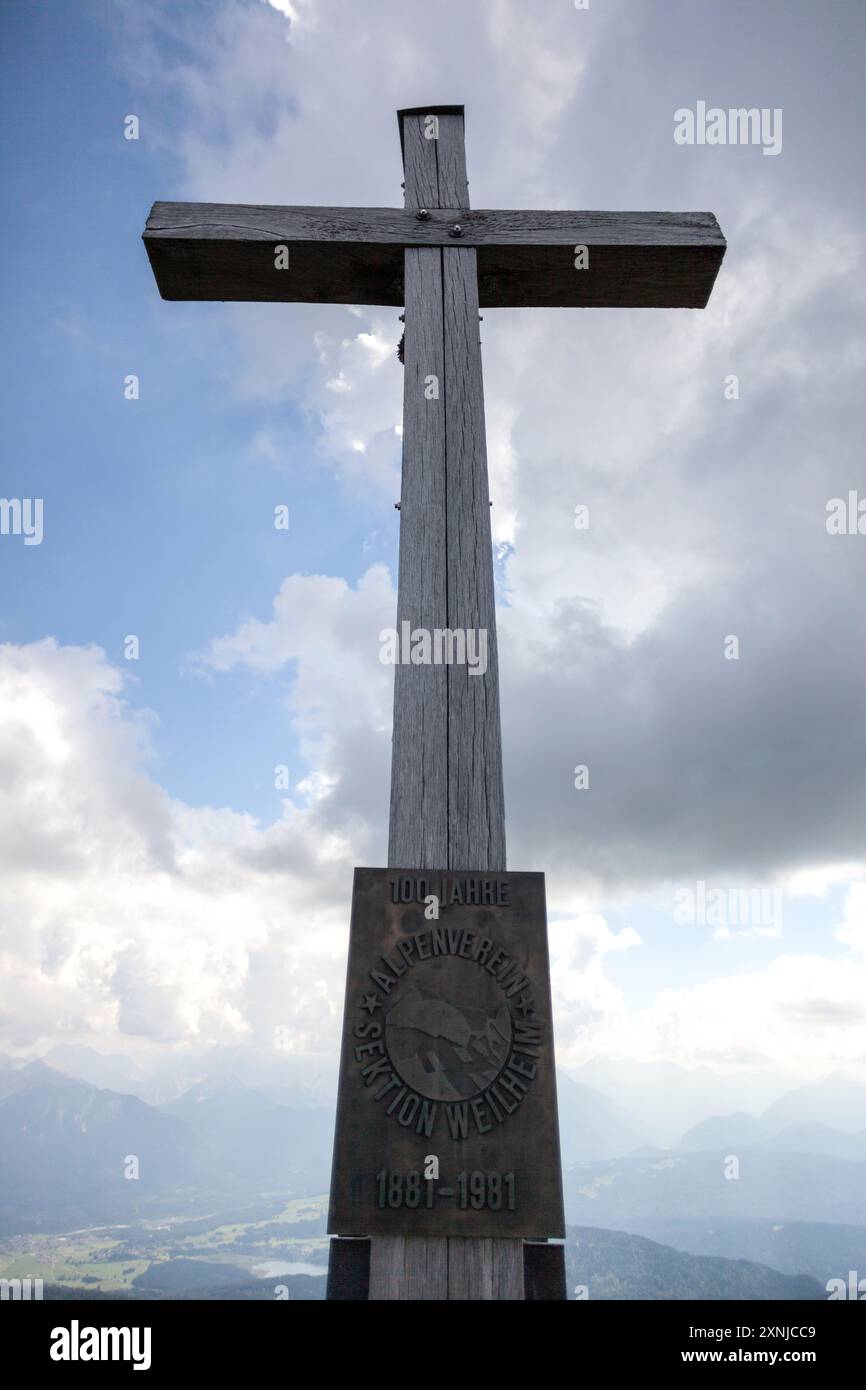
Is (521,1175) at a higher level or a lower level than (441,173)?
lower

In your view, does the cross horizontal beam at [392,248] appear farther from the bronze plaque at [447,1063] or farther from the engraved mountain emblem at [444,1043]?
the engraved mountain emblem at [444,1043]

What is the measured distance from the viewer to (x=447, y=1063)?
3082 millimetres

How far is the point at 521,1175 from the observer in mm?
2982

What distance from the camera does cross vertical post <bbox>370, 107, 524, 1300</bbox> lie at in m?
2.93

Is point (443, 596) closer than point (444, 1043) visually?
No

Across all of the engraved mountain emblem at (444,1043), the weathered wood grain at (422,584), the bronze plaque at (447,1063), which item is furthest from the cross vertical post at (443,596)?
the engraved mountain emblem at (444,1043)

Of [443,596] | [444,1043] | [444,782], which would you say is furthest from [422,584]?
[444,1043]

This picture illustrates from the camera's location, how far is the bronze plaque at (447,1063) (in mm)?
2945

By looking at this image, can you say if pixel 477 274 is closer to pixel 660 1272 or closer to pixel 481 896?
pixel 481 896

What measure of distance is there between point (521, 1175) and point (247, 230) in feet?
15.5

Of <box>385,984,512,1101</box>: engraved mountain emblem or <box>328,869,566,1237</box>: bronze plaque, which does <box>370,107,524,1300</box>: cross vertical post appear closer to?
<box>328,869,566,1237</box>: bronze plaque

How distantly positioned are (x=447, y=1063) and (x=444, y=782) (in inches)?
44.2

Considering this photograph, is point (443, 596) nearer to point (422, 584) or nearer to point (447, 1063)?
point (422, 584)
